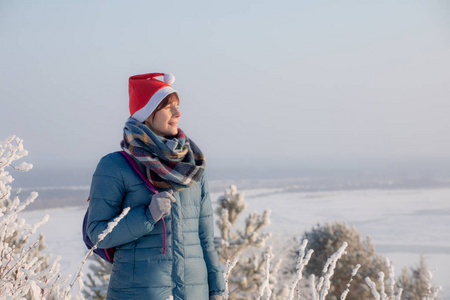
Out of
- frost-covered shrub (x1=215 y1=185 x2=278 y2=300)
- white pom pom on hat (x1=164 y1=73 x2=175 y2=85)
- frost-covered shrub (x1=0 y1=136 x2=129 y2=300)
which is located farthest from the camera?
frost-covered shrub (x1=215 y1=185 x2=278 y2=300)

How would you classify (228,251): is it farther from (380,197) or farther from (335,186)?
(335,186)

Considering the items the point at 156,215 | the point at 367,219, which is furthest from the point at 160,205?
the point at 367,219

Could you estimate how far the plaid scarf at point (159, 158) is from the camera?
254 centimetres

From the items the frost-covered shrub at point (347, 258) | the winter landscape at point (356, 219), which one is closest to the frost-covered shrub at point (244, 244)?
the winter landscape at point (356, 219)

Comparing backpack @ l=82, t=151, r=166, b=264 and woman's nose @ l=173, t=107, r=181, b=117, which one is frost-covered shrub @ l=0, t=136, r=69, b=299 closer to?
backpack @ l=82, t=151, r=166, b=264

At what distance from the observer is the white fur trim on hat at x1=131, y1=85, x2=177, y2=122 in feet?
9.02

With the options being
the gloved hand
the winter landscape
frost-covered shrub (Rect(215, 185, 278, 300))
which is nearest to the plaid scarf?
the gloved hand

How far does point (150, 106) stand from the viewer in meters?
2.76

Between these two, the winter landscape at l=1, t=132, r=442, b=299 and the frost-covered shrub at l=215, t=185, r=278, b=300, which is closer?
the frost-covered shrub at l=215, t=185, r=278, b=300

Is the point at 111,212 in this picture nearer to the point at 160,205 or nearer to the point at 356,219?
the point at 160,205

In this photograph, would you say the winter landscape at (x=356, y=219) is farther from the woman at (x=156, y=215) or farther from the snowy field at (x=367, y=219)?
the woman at (x=156, y=215)

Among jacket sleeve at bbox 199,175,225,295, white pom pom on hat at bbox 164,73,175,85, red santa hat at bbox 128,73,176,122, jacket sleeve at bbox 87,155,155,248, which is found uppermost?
white pom pom on hat at bbox 164,73,175,85

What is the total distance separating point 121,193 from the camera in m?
2.57

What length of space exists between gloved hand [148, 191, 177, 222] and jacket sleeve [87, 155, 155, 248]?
3 cm
